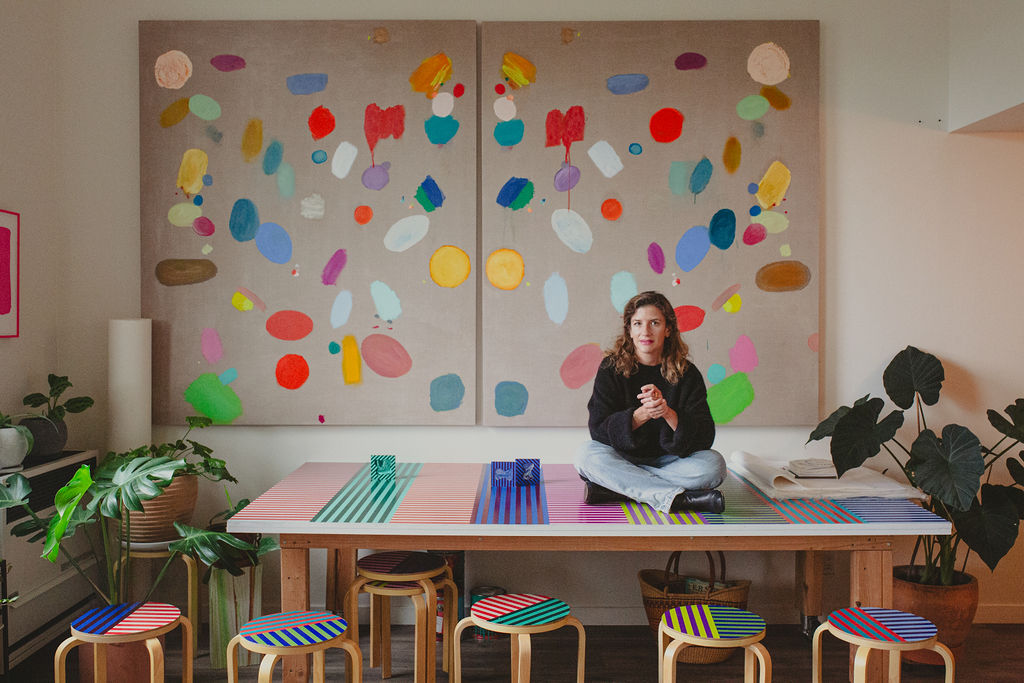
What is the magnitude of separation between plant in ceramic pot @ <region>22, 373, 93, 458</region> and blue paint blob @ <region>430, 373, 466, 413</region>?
127 cm

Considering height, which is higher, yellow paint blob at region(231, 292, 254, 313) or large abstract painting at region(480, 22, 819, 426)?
large abstract painting at region(480, 22, 819, 426)

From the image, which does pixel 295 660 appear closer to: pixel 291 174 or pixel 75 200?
pixel 291 174

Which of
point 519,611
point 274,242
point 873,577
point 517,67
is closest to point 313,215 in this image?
point 274,242

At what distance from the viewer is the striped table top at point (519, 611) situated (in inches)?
85.0

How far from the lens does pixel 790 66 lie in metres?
3.15

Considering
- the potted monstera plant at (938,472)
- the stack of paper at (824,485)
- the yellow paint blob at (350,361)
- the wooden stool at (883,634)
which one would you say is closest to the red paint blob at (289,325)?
the yellow paint blob at (350,361)

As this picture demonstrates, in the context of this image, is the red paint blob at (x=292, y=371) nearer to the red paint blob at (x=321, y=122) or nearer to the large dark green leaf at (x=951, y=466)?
the red paint blob at (x=321, y=122)

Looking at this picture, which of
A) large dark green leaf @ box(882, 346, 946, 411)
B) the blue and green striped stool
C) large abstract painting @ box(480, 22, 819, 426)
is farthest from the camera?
large abstract painting @ box(480, 22, 819, 426)

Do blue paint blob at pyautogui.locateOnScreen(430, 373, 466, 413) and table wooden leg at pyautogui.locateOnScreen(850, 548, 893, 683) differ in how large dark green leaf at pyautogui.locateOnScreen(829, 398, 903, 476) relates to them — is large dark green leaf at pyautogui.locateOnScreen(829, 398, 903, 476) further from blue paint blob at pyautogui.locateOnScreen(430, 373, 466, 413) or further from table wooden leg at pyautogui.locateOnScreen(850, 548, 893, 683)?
blue paint blob at pyautogui.locateOnScreen(430, 373, 466, 413)

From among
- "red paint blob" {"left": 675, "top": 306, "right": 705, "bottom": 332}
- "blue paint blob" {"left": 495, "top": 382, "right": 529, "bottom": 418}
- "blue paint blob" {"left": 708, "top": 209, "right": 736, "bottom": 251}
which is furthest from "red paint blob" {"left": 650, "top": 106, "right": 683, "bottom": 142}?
"blue paint blob" {"left": 495, "top": 382, "right": 529, "bottom": 418}

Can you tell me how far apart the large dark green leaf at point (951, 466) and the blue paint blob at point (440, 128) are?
6.59 ft

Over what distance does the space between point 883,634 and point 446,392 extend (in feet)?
5.73

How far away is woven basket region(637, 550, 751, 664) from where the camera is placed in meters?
2.86

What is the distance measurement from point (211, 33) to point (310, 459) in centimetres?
173
